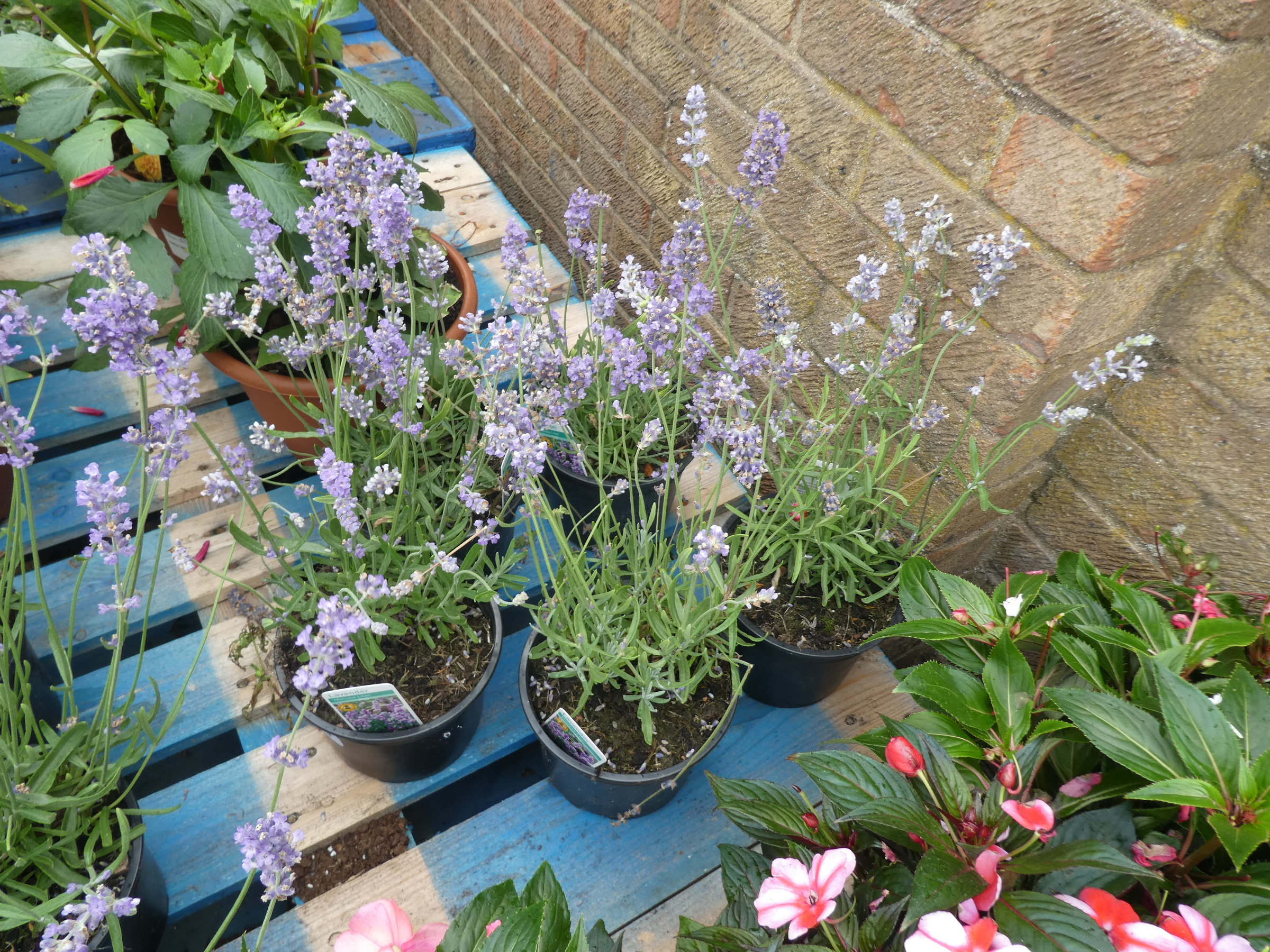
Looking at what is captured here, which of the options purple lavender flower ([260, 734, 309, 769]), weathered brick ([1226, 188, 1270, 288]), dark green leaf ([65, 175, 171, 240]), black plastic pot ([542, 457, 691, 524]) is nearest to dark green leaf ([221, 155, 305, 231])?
dark green leaf ([65, 175, 171, 240])

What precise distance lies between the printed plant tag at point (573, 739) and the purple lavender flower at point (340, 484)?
1.42 ft

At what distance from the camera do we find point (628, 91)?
1.77m

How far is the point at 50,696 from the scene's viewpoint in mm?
1226

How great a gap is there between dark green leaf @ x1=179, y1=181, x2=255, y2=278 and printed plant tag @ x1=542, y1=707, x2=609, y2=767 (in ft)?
3.14

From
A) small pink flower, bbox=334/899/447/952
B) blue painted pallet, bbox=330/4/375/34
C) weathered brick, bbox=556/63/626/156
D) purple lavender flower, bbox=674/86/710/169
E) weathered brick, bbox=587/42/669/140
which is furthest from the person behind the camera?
blue painted pallet, bbox=330/4/375/34

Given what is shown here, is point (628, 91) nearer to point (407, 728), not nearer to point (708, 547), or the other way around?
point (708, 547)

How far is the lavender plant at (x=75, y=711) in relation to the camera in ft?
2.39

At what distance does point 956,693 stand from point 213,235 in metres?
1.44

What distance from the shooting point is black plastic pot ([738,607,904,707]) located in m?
1.28

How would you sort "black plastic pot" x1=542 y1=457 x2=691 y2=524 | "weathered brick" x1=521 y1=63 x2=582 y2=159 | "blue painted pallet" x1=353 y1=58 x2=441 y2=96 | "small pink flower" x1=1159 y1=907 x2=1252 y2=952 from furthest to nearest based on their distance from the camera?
"blue painted pallet" x1=353 y1=58 x2=441 y2=96
"weathered brick" x1=521 y1=63 x2=582 y2=159
"black plastic pot" x1=542 y1=457 x2=691 y2=524
"small pink flower" x1=1159 y1=907 x2=1252 y2=952

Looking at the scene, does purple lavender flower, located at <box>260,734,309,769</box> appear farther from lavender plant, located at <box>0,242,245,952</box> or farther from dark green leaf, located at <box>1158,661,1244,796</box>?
dark green leaf, located at <box>1158,661,1244,796</box>

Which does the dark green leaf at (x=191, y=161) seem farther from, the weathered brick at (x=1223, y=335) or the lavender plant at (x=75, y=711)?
the weathered brick at (x=1223, y=335)

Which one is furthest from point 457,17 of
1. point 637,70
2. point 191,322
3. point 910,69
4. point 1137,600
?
point 1137,600

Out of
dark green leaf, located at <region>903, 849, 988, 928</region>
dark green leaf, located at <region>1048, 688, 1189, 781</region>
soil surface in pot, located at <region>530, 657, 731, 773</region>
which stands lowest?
soil surface in pot, located at <region>530, 657, 731, 773</region>
